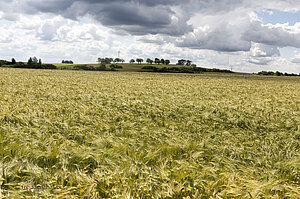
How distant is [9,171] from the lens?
3.35m

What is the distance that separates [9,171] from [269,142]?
5789 millimetres

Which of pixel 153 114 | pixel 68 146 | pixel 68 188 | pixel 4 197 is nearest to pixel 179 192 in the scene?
pixel 68 188

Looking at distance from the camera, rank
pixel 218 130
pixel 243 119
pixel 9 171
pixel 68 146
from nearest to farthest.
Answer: pixel 9 171 < pixel 68 146 < pixel 218 130 < pixel 243 119

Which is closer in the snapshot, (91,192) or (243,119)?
(91,192)

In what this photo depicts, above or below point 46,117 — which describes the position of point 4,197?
below

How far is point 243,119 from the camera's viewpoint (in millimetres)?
7359

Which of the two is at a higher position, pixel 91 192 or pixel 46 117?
pixel 46 117

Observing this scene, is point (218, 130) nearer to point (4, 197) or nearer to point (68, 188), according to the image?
point (68, 188)

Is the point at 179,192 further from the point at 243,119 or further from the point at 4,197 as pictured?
the point at 243,119

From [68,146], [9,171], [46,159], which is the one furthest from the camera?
[68,146]

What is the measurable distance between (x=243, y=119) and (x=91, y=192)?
20.2ft

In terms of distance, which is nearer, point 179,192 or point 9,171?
point 179,192

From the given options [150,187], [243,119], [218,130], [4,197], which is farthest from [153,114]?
[4,197]

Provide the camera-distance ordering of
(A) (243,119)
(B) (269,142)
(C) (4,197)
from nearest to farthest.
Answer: (C) (4,197) < (B) (269,142) < (A) (243,119)
